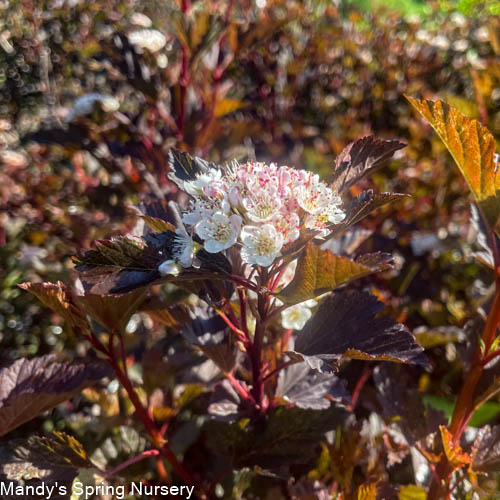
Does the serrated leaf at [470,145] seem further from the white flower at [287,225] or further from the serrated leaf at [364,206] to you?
the white flower at [287,225]

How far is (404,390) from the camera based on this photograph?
86cm

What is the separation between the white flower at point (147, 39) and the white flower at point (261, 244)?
3.09 feet

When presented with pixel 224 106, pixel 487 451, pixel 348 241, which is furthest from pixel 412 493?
pixel 224 106

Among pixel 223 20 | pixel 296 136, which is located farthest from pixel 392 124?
pixel 223 20

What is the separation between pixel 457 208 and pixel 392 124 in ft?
1.83

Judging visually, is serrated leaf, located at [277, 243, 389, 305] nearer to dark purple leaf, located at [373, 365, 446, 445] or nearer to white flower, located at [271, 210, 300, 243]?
white flower, located at [271, 210, 300, 243]

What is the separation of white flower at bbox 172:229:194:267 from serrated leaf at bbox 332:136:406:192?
19 cm

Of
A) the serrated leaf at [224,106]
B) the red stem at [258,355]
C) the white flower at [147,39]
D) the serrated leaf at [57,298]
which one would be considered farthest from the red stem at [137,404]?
the white flower at [147,39]

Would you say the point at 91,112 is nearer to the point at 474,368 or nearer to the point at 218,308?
the point at 218,308

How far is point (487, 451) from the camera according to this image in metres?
0.70

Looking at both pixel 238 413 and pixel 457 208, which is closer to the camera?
pixel 238 413

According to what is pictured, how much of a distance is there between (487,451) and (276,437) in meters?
0.30

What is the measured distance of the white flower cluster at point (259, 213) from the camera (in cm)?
55

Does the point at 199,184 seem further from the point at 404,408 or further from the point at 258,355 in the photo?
the point at 404,408
